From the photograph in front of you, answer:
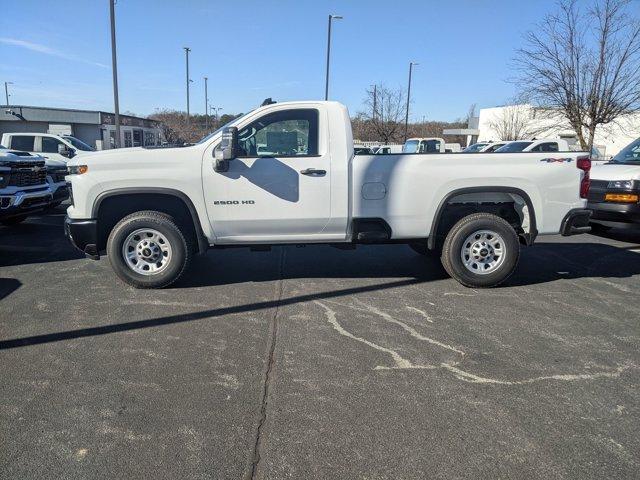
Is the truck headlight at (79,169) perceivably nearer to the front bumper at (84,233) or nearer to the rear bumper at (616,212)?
the front bumper at (84,233)

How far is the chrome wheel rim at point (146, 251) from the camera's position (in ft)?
17.6

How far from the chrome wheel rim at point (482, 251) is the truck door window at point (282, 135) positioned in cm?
209

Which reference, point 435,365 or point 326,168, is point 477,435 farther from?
point 326,168

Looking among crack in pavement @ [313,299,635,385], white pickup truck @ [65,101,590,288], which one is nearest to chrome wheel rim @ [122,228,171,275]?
white pickup truck @ [65,101,590,288]

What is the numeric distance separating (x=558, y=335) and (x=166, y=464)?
11.4ft

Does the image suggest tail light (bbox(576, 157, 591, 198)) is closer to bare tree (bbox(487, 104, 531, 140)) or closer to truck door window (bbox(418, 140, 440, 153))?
truck door window (bbox(418, 140, 440, 153))

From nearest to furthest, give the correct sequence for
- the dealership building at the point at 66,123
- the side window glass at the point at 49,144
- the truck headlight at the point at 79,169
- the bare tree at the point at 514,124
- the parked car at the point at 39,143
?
1. the truck headlight at the point at 79,169
2. the parked car at the point at 39,143
3. the side window glass at the point at 49,144
4. the dealership building at the point at 66,123
5. the bare tree at the point at 514,124

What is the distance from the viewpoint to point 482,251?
5.64 metres

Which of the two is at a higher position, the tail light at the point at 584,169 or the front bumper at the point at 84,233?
the tail light at the point at 584,169

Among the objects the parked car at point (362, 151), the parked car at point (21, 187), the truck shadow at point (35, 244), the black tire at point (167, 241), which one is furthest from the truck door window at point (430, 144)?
the black tire at point (167, 241)

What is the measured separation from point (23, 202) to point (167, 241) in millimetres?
4383

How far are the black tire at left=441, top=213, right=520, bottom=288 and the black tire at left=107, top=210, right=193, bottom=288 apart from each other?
3.02 m

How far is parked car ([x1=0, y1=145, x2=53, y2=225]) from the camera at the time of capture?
7.93 metres

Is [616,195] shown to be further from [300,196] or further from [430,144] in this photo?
[430,144]
